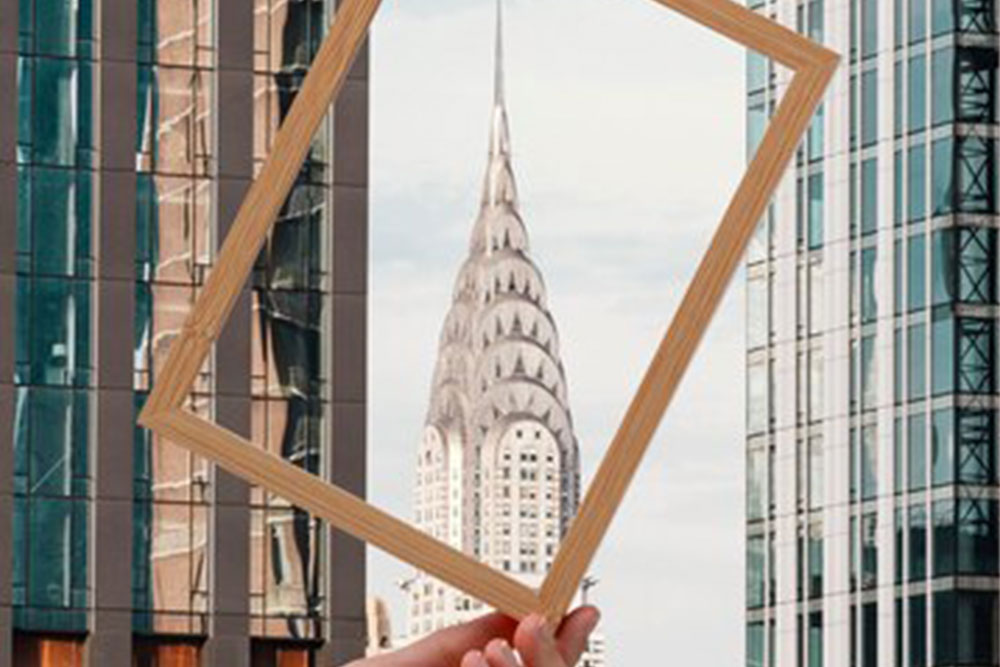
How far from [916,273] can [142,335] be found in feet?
101

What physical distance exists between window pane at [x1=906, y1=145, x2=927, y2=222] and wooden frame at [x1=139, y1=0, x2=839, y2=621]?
90838 millimetres

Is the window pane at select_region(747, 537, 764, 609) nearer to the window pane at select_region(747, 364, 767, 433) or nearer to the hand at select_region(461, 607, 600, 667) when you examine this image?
the window pane at select_region(747, 364, 767, 433)

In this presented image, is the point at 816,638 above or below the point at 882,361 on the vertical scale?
below

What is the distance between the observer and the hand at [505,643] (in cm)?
593

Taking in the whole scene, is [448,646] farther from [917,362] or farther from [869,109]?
[869,109]

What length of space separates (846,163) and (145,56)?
32.1 m

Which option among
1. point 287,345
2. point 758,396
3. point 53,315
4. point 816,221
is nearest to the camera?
point 53,315

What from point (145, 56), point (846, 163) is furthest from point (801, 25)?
point (145, 56)

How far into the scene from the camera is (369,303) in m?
6.55

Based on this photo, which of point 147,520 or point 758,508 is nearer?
point 147,520

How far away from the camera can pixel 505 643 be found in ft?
19.7

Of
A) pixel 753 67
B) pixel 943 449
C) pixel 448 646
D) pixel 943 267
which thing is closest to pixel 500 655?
pixel 448 646

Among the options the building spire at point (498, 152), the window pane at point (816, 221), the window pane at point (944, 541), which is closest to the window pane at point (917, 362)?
the window pane at point (944, 541)

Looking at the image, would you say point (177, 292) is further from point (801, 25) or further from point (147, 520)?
point (801, 25)
